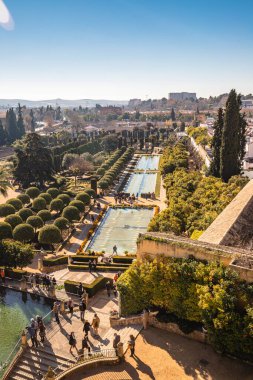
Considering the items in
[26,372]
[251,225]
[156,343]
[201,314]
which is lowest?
[26,372]

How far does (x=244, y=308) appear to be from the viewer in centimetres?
1463

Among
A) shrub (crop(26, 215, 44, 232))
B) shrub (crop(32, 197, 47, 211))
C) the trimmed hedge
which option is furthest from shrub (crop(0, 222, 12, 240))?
the trimmed hedge

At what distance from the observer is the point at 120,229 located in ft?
121

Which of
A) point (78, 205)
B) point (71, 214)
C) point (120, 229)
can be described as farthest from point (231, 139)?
point (71, 214)

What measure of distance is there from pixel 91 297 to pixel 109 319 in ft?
10.1

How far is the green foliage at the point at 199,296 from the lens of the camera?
14453 millimetres

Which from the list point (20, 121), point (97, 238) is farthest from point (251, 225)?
point (20, 121)

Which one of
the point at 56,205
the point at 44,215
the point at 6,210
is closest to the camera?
the point at 44,215

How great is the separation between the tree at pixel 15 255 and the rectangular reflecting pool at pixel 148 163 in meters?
46.0

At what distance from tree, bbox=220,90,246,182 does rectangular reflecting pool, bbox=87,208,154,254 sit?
10008 mm

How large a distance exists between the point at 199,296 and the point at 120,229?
A: 70.7 feet

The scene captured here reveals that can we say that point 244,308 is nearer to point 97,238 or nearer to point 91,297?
point 91,297

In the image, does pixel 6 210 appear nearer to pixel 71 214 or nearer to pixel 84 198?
pixel 71 214

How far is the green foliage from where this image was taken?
14.5 meters
